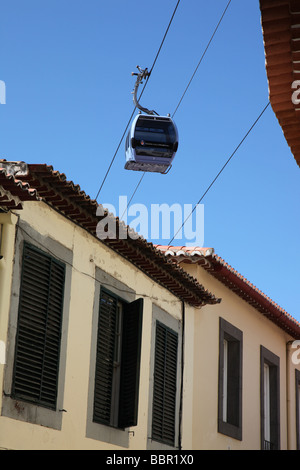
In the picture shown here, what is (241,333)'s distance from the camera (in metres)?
16.5

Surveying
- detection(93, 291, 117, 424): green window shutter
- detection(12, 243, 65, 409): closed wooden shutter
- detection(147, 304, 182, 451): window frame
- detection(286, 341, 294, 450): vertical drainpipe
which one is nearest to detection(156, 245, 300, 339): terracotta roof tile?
detection(286, 341, 294, 450): vertical drainpipe

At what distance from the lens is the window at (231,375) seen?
15539 millimetres

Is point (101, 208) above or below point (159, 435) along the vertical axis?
above

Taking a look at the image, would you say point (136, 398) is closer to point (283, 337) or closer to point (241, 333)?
point (241, 333)

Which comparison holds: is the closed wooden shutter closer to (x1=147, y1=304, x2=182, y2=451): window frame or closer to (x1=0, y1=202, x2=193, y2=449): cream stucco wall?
(x1=0, y1=202, x2=193, y2=449): cream stucco wall

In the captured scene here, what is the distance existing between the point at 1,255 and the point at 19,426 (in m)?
1.77

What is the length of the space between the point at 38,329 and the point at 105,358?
1.97m

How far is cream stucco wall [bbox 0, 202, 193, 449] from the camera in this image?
28.8 ft

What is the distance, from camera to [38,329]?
9.40 m

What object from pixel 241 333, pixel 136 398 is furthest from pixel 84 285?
pixel 241 333

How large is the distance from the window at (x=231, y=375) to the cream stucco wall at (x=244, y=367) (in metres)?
0.18

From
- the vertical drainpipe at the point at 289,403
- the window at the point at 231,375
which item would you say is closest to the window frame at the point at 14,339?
the window at the point at 231,375

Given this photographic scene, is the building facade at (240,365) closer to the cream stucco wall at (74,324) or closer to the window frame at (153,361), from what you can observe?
the window frame at (153,361)

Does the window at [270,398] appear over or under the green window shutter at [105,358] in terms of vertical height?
over
